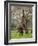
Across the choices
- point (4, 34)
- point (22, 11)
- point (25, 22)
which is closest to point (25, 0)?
point (22, 11)

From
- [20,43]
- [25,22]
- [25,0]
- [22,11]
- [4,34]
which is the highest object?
[25,0]

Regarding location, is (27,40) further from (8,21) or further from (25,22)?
(8,21)

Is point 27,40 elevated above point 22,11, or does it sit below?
below

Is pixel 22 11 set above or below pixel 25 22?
above

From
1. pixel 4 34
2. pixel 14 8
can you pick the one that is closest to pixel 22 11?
pixel 14 8

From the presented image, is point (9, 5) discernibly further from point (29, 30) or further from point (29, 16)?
point (29, 30)

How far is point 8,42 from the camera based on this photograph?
3.80ft

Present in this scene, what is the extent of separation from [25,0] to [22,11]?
0.15m

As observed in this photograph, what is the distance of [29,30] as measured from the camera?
120cm

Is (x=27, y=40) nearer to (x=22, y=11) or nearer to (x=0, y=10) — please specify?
(x=22, y=11)

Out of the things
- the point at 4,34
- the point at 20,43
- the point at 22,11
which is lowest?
the point at 20,43

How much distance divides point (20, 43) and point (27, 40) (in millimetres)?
99

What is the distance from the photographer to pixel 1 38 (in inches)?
45.6

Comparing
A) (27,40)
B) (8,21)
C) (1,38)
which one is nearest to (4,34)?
(1,38)
